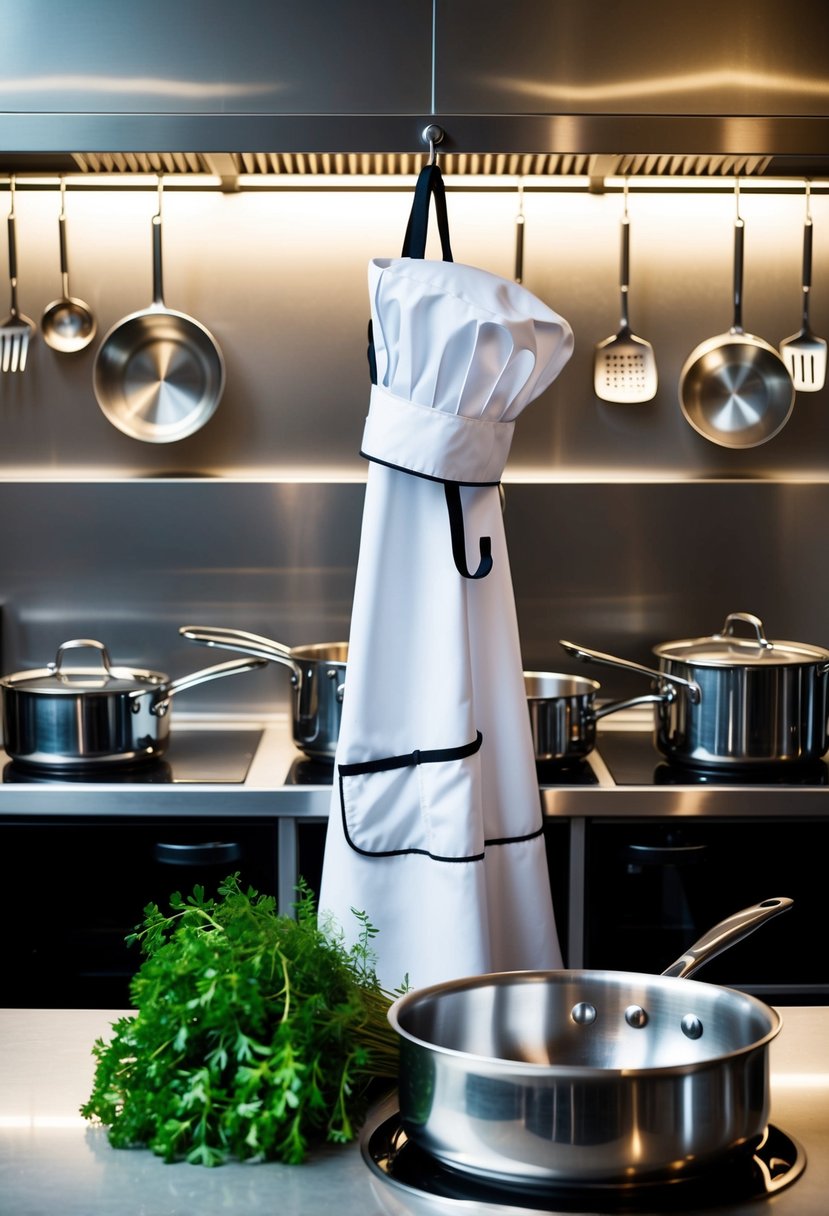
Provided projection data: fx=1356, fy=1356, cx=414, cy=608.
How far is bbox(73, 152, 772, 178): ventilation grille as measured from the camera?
2.08 metres

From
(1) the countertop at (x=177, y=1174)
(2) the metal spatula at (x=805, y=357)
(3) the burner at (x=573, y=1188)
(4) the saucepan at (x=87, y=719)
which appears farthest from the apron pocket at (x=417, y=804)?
(2) the metal spatula at (x=805, y=357)

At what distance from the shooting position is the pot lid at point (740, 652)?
199 centimetres

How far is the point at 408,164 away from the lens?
220 cm

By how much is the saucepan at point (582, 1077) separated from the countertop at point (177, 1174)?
0.04 m

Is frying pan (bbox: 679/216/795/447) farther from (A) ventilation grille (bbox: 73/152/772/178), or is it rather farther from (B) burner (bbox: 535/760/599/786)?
(B) burner (bbox: 535/760/599/786)

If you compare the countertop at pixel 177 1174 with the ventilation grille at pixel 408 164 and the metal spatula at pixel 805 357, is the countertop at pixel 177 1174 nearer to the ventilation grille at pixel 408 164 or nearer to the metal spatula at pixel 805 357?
the ventilation grille at pixel 408 164

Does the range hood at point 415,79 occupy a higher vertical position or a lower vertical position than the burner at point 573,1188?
higher

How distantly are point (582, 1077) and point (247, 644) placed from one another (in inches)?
54.9

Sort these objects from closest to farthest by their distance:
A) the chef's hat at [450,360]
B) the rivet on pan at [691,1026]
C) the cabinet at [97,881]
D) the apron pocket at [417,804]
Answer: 1. the rivet on pan at [691,1026]
2. the chef's hat at [450,360]
3. the apron pocket at [417,804]
4. the cabinet at [97,881]

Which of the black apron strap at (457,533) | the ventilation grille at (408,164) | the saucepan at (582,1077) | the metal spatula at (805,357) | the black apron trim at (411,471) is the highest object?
the ventilation grille at (408,164)

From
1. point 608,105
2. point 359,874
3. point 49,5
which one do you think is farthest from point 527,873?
point 49,5

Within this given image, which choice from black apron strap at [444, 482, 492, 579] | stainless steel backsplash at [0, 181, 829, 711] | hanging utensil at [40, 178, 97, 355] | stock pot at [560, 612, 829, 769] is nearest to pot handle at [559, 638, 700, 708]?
stock pot at [560, 612, 829, 769]

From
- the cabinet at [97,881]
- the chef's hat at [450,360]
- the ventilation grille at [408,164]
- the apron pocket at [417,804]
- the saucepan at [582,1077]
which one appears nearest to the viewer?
the saucepan at [582,1077]

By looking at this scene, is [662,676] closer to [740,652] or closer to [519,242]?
[740,652]
